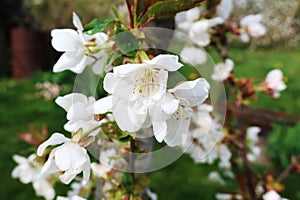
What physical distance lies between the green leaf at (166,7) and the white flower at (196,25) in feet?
0.91

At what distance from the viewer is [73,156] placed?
16.4 inches

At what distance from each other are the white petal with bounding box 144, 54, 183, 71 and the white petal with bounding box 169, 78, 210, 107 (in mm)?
28

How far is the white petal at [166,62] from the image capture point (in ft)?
1.13

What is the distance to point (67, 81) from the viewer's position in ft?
12.2

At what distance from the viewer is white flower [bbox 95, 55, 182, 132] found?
1.21 ft

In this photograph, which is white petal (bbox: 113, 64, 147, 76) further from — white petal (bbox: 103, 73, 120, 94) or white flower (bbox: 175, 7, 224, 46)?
white flower (bbox: 175, 7, 224, 46)

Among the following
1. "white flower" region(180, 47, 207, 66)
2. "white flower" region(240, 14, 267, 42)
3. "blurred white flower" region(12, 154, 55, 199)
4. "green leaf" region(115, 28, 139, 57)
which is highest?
"green leaf" region(115, 28, 139, 57)

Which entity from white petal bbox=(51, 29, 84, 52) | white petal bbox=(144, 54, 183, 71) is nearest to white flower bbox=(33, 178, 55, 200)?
white petal bbox=(51, 29, 84, 52)

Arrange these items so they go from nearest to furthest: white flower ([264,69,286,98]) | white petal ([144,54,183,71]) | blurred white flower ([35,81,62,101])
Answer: white petal ([144,54,183,71]) < white flower ([264,69,286,98]) < blurred white flower ([35,81,62,101])

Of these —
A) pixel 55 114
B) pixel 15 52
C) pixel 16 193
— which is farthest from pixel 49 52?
pixel 16 193

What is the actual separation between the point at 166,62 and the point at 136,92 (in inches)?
2.0

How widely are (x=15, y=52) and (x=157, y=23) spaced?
14.2 ft

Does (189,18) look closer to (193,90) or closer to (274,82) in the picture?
(274,82)

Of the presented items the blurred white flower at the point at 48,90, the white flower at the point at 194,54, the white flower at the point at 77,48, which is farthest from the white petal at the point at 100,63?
the blurred white flower at the point at 48,90
